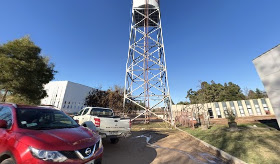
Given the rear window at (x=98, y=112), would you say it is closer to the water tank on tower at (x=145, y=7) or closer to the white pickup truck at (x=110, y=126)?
the white pickup truck at (x=110, y=126)

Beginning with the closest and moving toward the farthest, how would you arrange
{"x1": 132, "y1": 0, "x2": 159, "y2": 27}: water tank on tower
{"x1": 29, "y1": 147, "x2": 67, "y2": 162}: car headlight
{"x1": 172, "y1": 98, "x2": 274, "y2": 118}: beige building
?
{"x1": 29, "y1": 147, "x2": 67, "y2": 162}: car headlight, {"x1": 132, "y1": 0, "x2": 159, "y2": 27}: water tank on tower, {"x1": 172, "y1": 98, "x2": 274, "y2": 118}: beige building

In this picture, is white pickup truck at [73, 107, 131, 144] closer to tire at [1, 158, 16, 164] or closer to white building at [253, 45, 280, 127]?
tire at [1, 158, 16, 164]

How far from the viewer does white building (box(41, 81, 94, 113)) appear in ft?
146

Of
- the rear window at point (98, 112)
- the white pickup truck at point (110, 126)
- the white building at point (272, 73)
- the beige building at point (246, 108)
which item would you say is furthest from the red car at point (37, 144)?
the beige building at point (246, 108)

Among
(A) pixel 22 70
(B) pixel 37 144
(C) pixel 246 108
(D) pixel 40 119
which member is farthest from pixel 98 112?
(C) pixel 246 108

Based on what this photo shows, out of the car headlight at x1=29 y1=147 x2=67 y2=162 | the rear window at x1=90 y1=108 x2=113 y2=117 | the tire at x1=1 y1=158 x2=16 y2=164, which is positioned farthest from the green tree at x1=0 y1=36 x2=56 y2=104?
the car headlight at x1=29 y1=147 x2=67 y2=162

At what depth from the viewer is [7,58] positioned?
12.7m

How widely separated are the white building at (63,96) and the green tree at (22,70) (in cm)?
3008

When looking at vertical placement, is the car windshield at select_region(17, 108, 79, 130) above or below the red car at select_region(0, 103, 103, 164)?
above

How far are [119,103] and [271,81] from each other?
13607 millimetres

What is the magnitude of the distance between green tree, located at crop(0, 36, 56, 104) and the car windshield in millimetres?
13720

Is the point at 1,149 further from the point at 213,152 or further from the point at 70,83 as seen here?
the point at 70,83

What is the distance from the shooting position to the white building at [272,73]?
6.49m

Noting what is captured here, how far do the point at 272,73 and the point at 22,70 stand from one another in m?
20.2
